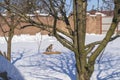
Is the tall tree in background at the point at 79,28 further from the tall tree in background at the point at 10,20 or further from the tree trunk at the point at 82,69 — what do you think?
the tall tree in background at the point at 10,20

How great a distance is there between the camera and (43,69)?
10938 mm

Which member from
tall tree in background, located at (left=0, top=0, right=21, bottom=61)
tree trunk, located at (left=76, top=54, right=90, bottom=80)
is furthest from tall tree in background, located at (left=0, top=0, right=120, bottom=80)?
tall tree in background, located at (left=0, top=0, right=21, bottom=61)

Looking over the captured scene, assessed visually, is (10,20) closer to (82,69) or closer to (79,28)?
(82,69)

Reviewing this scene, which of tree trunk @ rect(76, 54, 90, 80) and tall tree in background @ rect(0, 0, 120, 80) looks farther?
tree trunk @ rect(76, 54, 90, 80)

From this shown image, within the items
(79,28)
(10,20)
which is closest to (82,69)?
(79,28)

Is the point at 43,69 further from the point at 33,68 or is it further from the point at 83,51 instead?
the point at 83,51

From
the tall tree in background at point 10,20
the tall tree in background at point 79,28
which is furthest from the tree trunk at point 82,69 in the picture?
the tall tree in background at point 10,20

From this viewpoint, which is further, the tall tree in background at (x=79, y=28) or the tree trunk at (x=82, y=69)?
the tree trunk at (x=82, y=69)

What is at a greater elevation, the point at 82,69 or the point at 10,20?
the point at 82,69

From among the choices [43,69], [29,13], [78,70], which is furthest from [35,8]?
[43,69]

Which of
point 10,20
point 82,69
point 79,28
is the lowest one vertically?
point 10,20

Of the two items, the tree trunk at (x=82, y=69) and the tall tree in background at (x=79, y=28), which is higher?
the tall tree in background at (x=79, y=28)

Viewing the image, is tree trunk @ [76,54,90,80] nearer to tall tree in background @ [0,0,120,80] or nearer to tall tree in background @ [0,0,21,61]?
tall tree in background @ [0,0,120,80]

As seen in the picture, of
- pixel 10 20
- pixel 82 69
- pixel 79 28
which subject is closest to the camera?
pixel 79 28
